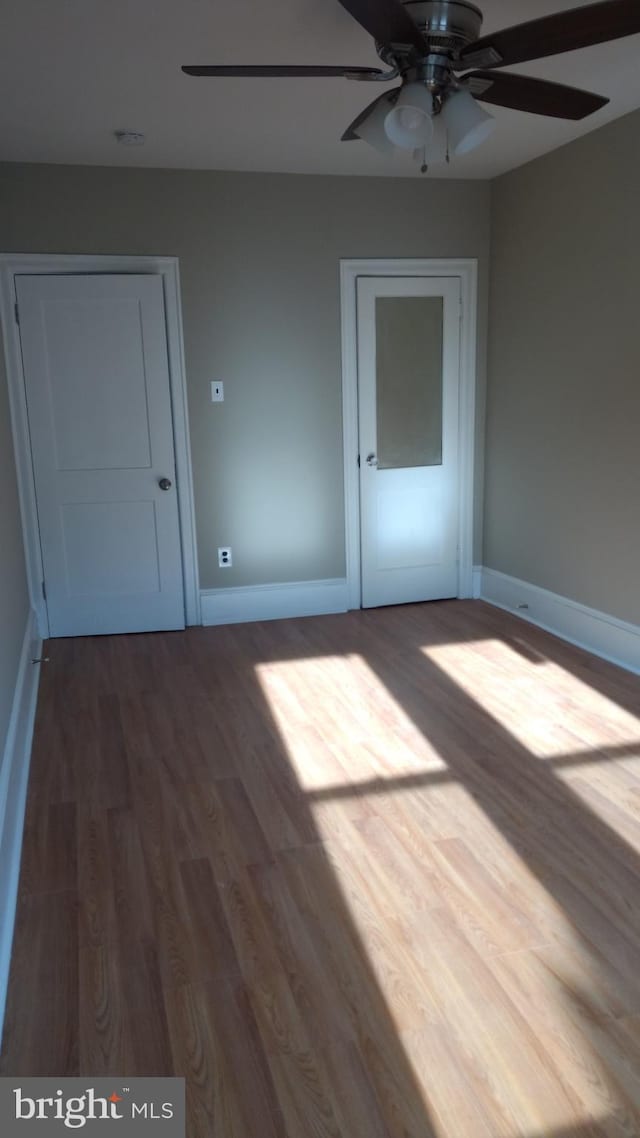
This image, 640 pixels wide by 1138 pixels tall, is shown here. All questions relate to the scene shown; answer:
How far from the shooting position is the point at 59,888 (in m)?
2.45

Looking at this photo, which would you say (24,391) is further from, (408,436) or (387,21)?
(387,21)

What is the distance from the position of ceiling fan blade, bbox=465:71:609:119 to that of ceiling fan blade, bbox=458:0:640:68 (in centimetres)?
9

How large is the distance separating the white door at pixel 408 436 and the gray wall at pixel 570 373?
286mm

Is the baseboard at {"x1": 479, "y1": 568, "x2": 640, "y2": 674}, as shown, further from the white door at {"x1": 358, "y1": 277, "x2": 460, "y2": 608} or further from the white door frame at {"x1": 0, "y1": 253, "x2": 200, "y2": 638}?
the white door frame at {"x1": 0, "y1": 253, "x2": 200, "y2": 638}

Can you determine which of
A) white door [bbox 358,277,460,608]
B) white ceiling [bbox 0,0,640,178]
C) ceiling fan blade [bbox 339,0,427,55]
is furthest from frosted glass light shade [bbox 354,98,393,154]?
white door [bbox 358,277,460,608]

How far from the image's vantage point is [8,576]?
3.54 m

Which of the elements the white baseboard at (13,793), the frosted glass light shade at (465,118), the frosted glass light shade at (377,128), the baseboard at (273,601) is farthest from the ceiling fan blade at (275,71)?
the baseboard at (273,601)

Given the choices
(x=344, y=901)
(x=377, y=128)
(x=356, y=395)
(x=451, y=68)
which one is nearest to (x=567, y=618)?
(x=356, y=395)

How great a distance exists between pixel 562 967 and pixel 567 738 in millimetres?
1366

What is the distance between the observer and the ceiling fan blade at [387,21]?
192 centimetres

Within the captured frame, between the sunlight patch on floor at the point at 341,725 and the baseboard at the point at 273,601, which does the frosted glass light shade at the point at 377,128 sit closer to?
the sunlight patch on floor at the point at 341,725

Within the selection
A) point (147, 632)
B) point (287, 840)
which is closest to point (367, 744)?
point (287, 840)

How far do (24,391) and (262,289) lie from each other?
1451 millimetres

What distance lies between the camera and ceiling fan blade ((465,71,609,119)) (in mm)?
2369
